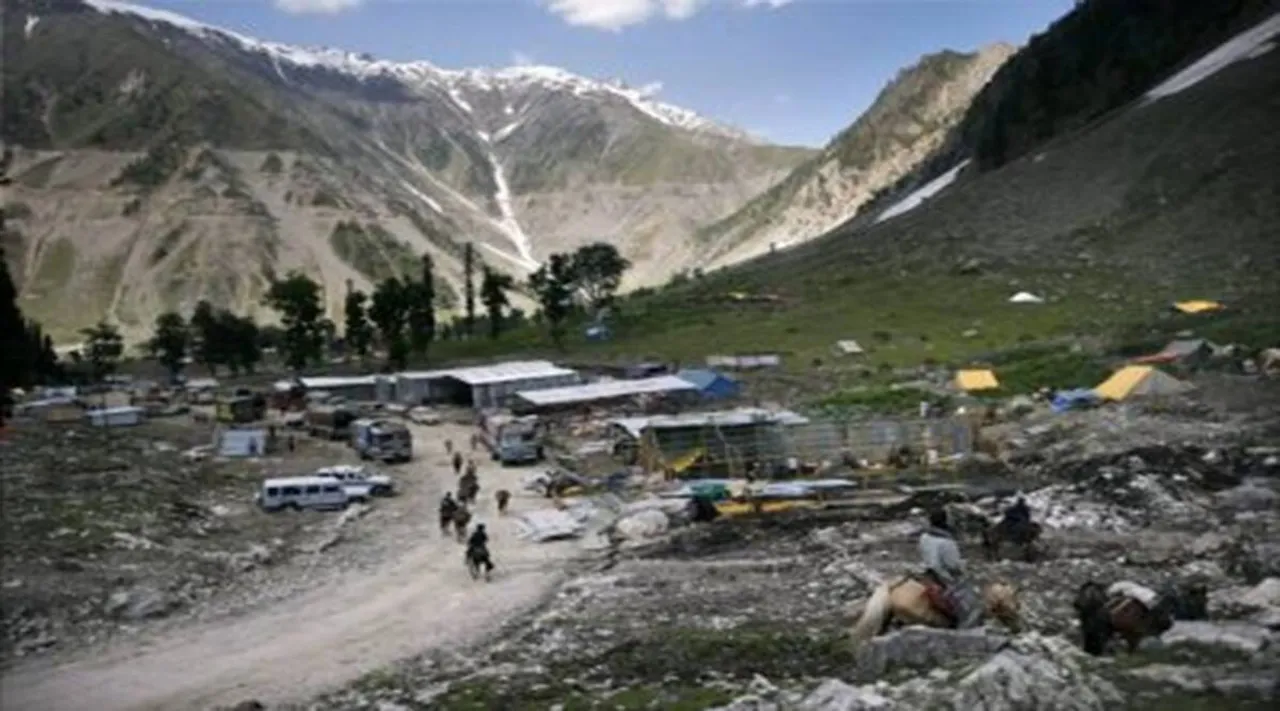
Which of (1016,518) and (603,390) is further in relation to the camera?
(603,390)

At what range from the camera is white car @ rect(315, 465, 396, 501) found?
1848 inches

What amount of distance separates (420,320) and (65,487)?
266 feet

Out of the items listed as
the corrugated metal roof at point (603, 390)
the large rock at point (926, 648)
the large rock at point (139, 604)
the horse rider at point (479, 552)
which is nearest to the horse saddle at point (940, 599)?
the large rock at point (926, 648)

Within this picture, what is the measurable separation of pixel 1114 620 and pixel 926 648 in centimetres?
310

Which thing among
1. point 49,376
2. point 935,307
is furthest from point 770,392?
point 49,376

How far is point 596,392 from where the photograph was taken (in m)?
73.7

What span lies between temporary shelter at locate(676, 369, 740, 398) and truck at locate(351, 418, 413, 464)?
63.3ft

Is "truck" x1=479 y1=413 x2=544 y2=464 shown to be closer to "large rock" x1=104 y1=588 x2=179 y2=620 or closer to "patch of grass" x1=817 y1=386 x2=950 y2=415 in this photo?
"patch of grass" x1=817 y1=386 x2=950 y2=415

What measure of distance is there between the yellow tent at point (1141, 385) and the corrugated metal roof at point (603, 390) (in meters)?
25.1

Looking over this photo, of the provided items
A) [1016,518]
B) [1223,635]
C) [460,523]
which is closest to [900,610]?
[1223,635]

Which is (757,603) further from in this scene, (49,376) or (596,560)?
(49,376)

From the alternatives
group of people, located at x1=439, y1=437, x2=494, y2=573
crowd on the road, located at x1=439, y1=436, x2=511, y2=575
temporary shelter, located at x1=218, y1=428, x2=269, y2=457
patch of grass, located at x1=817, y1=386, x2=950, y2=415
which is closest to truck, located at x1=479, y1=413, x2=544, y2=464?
crowd on the road, located at x1=439, y1=436, x2=511, y2=575

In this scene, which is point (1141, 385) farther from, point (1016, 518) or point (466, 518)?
point (466, 518)

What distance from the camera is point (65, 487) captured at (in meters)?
40.8
